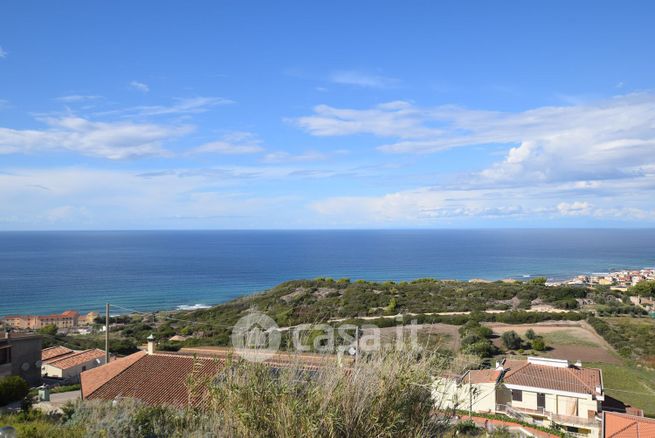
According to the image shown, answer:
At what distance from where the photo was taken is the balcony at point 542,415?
1324cm

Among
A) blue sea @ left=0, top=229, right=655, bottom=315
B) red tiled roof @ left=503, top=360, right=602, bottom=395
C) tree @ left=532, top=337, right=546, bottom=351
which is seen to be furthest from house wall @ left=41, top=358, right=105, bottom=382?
blue sea @ left=0, top=229, right=655, bottom=315

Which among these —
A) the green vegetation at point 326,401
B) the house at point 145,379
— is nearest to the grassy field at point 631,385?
the house at point 145,379

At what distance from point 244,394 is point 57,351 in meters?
20.8

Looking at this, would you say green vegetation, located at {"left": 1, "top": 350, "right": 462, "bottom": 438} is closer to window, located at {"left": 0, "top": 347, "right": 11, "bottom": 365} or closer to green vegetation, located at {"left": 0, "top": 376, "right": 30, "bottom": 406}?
Result: green vegetation, located at {"left": 0, "top": 376, "right": 30, "bottom": 406}

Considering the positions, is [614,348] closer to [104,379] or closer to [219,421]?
[104,379]

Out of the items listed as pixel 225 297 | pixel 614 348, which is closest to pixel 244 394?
pixel 614 348

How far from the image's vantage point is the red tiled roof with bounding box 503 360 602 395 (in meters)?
14.5

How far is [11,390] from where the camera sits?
1049 centimetres

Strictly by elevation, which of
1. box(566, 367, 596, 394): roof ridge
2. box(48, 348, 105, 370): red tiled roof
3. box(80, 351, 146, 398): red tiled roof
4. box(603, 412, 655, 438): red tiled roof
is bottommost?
box(48, 348, 105, 370): red tiled roof

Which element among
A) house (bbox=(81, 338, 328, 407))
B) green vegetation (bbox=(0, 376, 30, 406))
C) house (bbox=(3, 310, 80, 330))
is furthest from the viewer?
house (bbox=(3, 310, 80, 330))

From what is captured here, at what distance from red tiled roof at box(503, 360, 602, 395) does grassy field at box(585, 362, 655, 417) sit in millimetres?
1340

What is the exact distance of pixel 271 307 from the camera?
3325 cm

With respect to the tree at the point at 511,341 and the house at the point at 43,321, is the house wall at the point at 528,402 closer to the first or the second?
the tree at the point at 511,341

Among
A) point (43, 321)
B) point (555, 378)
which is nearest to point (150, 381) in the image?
point (555, 378)
